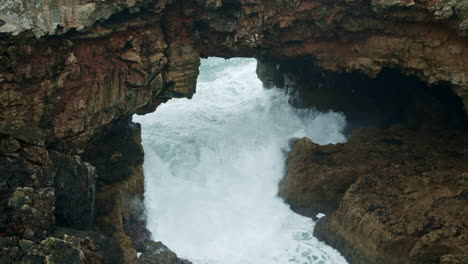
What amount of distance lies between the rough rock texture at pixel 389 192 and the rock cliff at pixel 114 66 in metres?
2.57

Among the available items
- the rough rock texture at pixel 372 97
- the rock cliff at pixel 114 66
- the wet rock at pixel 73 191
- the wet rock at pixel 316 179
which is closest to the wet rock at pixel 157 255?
the rock cliff at pixel 114 66

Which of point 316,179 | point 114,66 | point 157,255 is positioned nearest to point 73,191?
point 157,255

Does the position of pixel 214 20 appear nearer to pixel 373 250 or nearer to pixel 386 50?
pixel 386 50

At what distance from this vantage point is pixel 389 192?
643 inches

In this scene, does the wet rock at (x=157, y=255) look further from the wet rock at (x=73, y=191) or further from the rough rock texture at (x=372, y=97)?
the rough rock texture at (x=372, y=97)

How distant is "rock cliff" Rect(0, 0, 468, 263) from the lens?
12.8 metres

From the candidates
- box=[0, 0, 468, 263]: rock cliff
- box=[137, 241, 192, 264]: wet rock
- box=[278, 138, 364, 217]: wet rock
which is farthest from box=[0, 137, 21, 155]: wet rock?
box=[278, 138, 364, 217]: wet rock

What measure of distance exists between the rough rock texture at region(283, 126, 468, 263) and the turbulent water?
100 cm

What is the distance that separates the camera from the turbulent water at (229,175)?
671 inches

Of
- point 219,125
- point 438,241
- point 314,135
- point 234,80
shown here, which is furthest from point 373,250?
point 234,80

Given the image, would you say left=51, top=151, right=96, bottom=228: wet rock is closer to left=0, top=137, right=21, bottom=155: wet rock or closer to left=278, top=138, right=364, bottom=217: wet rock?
left=0, top=137, right=21, bottom=155: wet rock

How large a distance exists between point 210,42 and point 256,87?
1117cm

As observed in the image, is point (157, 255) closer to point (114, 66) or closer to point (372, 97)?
point (114, 66)

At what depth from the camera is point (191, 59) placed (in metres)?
17.8
